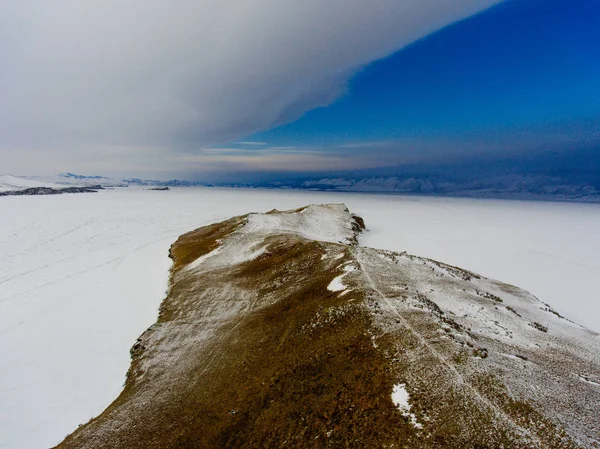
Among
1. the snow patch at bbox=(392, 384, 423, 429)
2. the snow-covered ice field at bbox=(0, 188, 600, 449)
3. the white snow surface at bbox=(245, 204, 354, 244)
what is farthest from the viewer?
the white snow surface at bbox=(245, 204, 354, 244)

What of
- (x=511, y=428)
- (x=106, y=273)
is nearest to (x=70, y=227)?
(x=106, y=273)

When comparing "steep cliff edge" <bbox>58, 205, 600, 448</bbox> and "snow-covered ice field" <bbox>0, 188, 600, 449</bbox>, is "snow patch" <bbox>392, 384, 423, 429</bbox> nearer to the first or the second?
"steep cliff edge" <bbox>58, 205, 600, 448</bbox>

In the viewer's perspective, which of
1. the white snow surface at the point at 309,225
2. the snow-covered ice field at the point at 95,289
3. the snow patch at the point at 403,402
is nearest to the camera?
the snow patch at the point at 403,402

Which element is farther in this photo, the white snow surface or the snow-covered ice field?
the white snow surface

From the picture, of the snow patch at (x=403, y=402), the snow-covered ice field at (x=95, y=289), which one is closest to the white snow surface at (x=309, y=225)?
the snow-covered ice field at (x=95, y=289)

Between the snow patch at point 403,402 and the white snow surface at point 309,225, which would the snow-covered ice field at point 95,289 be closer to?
the white snow surface at point 309,225

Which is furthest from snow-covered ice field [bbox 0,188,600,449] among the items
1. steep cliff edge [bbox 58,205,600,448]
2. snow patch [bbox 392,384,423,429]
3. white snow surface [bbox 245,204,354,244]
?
snow patch [bbox 392,384,423,429]

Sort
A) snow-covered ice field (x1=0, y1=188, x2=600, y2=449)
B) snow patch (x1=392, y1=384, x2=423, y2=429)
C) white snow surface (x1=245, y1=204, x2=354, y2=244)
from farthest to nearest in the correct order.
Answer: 1. white snow surface (x1=245, y1=204, x2=354, y2=244)
2. snow-covered ice field (x1=0, y1=188, x2=600, y2=449)
3. snow patch (x1=392, y1=384, x2=423, y2=429)

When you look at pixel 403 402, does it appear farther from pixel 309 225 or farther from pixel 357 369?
pixel 309 225

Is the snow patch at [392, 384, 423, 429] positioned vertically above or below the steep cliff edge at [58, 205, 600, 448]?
above
